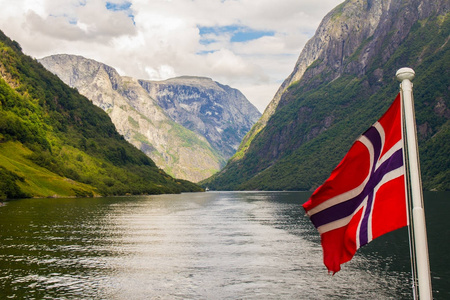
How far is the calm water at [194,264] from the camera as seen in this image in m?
49.2

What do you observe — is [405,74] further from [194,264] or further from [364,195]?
[194,264]

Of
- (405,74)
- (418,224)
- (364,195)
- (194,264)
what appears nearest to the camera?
(418,224)

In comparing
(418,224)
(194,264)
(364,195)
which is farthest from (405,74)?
(194,264)

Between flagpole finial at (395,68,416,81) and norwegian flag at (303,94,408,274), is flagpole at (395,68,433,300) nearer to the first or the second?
flagpole finial at (395,68,416,81)

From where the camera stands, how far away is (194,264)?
66125 mm

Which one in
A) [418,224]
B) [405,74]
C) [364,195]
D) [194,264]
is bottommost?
[194,264]

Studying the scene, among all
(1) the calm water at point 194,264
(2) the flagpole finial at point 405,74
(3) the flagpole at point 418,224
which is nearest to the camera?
(3) the flagpole at point 418,224

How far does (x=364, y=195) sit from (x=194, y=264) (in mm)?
52485

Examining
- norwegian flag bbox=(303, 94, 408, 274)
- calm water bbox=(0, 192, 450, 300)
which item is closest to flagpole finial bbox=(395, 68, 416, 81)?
norwegian flag bbox=(303, 94, 408, 274)

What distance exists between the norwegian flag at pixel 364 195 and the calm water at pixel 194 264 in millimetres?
32858

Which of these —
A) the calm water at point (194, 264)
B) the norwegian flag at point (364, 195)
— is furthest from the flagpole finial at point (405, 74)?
the calm water at point (194, 264)

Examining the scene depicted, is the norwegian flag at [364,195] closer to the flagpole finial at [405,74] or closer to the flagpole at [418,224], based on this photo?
the flagpole finial at [405,74]

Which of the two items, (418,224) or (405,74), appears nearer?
(418,224)

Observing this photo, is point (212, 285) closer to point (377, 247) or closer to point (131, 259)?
point (131, 259)
